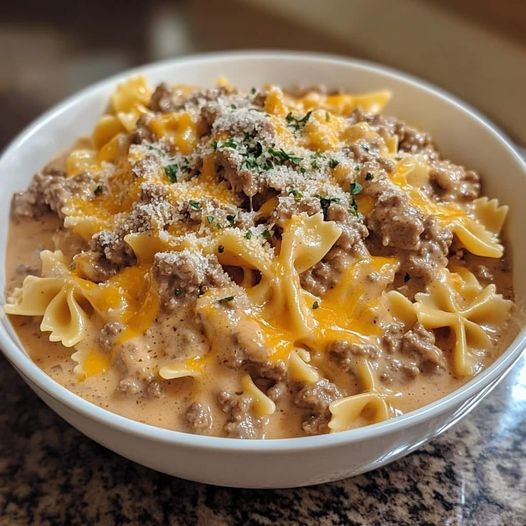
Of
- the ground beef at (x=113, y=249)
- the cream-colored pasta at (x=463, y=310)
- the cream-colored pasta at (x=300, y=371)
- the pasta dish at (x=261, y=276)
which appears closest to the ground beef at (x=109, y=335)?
the pasta dish at (x=261, y=276)

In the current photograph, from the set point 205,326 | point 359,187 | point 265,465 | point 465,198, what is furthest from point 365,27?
point 265,465

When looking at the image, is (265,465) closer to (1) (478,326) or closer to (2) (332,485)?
(2) (332,485)

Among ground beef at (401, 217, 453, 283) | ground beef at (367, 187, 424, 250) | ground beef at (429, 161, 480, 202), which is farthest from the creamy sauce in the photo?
ground beef at (429, 161, 480, 202)

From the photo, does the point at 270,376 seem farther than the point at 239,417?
Yes

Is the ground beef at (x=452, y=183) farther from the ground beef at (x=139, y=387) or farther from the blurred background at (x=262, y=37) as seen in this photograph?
the blurred background at (x=262, y=37)

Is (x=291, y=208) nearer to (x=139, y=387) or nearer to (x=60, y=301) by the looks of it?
(x=139, y=387)

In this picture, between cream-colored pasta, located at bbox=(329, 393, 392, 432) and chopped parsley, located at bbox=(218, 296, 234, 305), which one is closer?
cream-colored pasta, located at bbox=(329, 393, 392, 432)

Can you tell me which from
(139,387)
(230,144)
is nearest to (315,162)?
(230,144)

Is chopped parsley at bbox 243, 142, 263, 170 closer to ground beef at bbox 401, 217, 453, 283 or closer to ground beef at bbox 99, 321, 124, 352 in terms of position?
ground beef at bbox 401, 217, 453, 283
